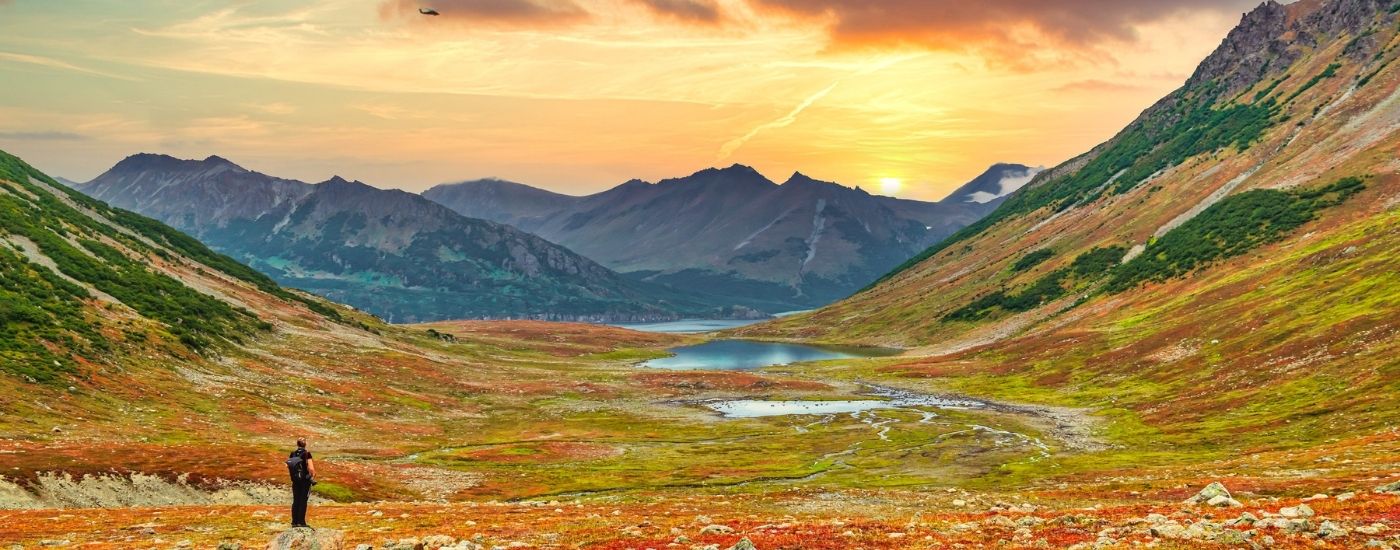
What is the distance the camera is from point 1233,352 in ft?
409

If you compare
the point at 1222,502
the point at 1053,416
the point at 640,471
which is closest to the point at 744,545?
the point at 1222,502

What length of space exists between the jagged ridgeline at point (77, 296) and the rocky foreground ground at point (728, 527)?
176 feet

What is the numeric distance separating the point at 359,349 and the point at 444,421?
158ft

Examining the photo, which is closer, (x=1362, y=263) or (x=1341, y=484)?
(x=1341, y=484)

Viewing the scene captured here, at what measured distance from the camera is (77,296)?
384 feet

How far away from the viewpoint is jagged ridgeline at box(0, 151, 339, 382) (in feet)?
311

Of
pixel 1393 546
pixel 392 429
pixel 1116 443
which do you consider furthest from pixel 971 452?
pixel 1393 546

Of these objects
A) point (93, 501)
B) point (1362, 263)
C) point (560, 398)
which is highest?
point (1362, 263)

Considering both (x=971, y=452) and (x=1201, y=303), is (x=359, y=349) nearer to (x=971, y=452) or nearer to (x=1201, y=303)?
(x=971, y=452)

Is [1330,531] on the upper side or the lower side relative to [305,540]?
upper

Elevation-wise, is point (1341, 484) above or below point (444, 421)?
above

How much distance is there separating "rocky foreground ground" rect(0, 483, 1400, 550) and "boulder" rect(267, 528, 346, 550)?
1.6 inches

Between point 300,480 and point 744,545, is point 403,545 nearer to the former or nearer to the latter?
point 300,480

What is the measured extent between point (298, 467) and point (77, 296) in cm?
10275
